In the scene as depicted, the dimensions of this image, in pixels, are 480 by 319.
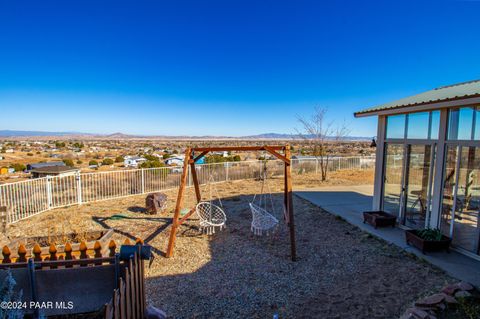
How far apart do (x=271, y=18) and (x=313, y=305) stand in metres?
12.2

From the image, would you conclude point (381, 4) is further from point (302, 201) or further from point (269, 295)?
point (269, 295)

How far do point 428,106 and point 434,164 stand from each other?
1112mm


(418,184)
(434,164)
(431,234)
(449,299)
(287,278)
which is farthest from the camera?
(418,184)

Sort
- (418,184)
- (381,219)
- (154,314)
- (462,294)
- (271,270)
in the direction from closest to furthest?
(154,314) < (462,294) < (271,270) < (418,184) < (381,219)

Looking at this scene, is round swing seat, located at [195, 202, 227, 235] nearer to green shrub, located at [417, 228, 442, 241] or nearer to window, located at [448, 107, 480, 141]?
green shrub, located at [417, 228, 442, 241]

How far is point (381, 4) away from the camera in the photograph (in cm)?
879

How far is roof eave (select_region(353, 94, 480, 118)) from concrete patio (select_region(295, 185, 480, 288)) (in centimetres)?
254

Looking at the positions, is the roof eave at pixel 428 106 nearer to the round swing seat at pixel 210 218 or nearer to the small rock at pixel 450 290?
the small rock at pixel 450 290

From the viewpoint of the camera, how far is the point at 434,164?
4.98 meters

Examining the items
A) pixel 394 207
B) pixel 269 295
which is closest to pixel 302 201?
pixel 394 207

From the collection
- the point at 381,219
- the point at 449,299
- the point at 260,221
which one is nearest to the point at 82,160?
the point at 260,221

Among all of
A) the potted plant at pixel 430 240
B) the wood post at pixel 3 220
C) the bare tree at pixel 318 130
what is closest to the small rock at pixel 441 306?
the potted plant at pixel 430 240

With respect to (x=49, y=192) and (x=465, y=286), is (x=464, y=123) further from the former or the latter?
(x=49, y=192)

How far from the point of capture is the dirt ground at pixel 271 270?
10.5 feet
